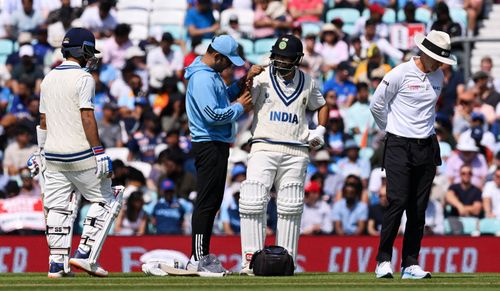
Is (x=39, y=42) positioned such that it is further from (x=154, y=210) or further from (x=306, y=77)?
(x=306, y=77)

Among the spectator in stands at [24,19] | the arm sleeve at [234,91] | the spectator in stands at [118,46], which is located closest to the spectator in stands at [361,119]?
the spectator in stands at [118,46]

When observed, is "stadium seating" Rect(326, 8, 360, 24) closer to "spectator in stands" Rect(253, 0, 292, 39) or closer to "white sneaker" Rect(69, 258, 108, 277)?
"spectator in stands" Rect(253, 0, 292, 39)

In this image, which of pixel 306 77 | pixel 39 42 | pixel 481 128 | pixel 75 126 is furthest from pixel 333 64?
pixel 75 126

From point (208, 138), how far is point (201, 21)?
487 inches

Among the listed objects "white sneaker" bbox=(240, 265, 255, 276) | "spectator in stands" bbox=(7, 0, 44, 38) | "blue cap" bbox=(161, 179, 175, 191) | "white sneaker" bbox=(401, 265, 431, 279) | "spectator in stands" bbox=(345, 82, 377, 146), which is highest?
"spectator in stands" bbox=(7, 0, 44, 38)

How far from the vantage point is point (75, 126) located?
12812 millimetres

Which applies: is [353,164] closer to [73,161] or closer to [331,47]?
[331,47]

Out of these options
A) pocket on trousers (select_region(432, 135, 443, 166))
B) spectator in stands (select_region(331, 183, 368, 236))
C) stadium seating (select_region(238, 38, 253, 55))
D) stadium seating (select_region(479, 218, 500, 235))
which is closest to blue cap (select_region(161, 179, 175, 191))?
spectator in stands (select_region(331, 183, 368, 236))

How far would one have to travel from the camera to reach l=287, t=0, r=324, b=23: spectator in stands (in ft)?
83.5

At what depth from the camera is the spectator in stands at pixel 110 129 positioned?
73.8 ft

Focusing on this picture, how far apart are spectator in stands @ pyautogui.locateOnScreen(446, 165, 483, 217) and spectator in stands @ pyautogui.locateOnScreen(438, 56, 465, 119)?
258 cm

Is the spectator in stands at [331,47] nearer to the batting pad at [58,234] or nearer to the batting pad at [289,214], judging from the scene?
the batting pad at [289,214]

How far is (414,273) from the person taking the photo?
13.2m

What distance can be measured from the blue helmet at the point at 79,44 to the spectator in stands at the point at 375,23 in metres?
12.0
